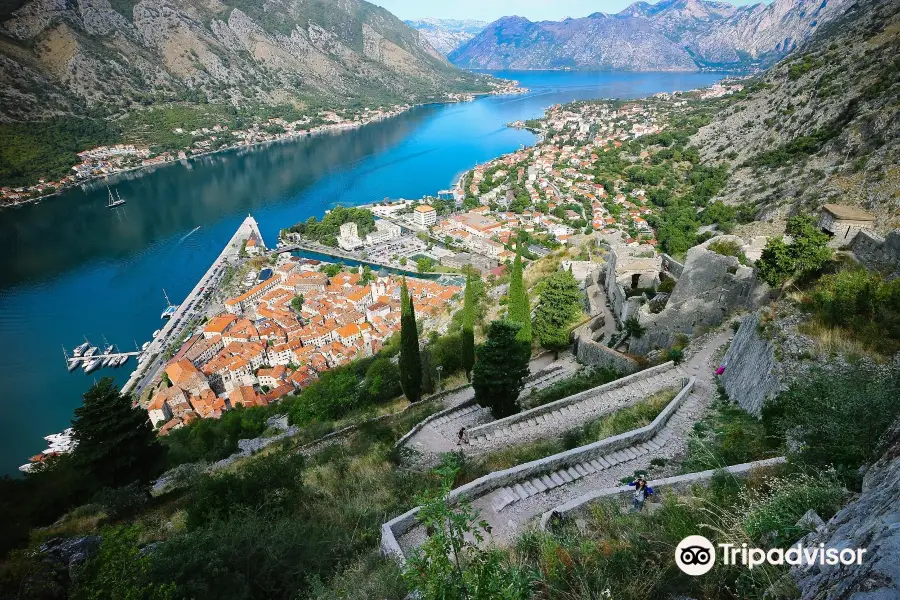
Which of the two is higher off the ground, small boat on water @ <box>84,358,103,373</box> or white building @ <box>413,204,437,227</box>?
white building @ <box>413,204,437,227</box>

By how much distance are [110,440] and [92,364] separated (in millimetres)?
31132

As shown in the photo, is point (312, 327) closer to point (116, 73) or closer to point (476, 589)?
point (476, 589)

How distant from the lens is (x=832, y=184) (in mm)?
22719

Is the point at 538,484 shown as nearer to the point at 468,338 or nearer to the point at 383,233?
the point at 468,338

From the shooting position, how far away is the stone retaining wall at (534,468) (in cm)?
572

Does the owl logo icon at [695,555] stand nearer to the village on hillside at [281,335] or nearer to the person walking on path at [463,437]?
the person walking on path at [463,437]

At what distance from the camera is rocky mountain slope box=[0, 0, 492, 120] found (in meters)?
97.0

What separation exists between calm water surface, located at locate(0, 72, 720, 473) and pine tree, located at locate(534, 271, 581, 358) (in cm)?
2985

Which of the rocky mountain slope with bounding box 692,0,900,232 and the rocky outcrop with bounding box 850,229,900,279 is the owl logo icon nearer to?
the rocky outcrop with bounding box 850,229,900,279

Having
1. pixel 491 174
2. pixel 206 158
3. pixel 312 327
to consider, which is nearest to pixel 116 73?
pixel 206 158

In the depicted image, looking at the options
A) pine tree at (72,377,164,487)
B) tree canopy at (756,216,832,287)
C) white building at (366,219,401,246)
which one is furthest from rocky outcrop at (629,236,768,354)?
white building at (366,219,401,246)

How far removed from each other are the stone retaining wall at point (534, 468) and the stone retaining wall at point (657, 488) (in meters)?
1.20

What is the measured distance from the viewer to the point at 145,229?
5969 cm

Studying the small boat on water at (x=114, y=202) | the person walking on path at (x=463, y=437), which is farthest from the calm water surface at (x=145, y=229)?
the person walking on path at (x=463, y=437)
